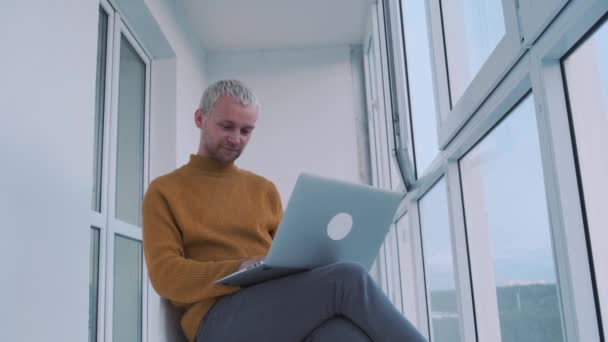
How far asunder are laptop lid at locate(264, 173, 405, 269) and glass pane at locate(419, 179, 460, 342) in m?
0.69

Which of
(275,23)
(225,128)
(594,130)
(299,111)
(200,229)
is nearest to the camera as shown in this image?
(594,130)

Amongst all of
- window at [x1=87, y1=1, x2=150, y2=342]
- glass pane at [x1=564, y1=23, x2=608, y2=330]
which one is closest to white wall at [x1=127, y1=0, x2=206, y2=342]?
window at [x1=87, y1=1, x2=150, y2=342]

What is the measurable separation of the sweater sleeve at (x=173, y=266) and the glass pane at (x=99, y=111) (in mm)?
1160

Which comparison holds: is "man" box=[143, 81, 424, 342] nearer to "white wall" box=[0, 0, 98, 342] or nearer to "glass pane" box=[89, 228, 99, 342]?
"white wall" box=[0, 0, 98, 342]

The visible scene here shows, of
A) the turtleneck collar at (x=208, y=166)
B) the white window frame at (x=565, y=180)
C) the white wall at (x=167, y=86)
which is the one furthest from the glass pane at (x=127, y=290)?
the white window frame at (x=565, y=180)

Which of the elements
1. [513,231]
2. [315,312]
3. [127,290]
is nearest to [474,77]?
[513,231]

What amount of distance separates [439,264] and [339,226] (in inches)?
44.8

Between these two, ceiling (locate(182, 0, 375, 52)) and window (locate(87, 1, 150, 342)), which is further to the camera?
ceiling (locate(182, 0, 375, 52))

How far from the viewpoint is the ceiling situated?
3.67m

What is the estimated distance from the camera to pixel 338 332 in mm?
1083

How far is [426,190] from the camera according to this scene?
93.4 inches

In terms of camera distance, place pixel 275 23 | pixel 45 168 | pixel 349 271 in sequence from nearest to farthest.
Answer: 1. pixel 349 271
2. pixel 45 168
3. pixel 275 23

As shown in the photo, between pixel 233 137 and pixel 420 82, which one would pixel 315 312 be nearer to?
pixel 233 137

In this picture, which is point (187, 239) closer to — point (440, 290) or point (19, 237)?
point (19, 237)
